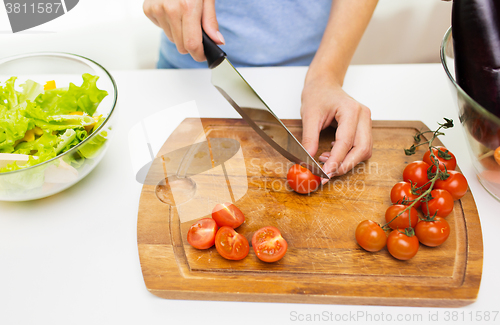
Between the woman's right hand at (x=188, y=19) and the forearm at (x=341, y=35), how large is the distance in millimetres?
355

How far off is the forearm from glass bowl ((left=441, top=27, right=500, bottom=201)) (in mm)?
329

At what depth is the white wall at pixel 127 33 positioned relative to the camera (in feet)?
5.75

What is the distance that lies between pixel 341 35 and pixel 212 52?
1.57 ft

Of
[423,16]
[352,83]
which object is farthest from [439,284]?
[423,16]

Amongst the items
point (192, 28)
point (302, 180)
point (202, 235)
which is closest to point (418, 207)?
point (302, 180)

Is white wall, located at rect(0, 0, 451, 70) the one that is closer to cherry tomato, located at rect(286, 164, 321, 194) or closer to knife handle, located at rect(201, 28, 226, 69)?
knife handle, located at rect(201, 28, 226, 69)

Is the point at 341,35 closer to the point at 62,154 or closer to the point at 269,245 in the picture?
the point at 269,245

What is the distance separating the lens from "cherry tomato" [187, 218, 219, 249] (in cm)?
78

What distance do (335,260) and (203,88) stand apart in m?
0.75

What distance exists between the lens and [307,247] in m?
0.79

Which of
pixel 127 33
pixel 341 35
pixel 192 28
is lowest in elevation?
pixel 127 33

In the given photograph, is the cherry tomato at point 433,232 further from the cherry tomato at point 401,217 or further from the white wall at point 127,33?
the white wall at point 127,33

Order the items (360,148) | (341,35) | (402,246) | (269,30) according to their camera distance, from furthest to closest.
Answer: (269,30)
(341,35)
(360,148)
(402,246)

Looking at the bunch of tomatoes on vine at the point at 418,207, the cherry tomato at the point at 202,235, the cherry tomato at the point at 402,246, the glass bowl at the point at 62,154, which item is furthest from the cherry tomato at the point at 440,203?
the glass bowl at the point at 62,154
